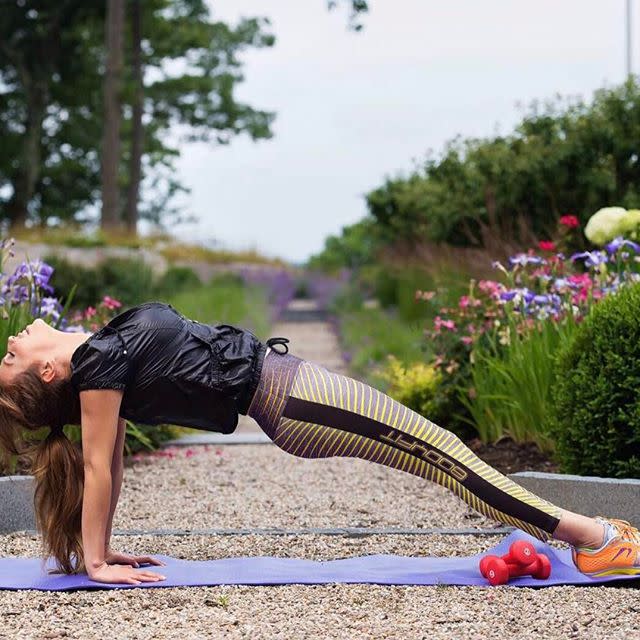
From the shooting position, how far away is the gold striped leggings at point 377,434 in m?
3.11

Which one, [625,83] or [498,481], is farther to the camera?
[625,83]

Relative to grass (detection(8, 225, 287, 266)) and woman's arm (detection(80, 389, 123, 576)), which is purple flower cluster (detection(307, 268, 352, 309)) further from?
woman's arm (detection(80, 389, 123, 576))

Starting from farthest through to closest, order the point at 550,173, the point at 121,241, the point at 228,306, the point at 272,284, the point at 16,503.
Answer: the point at 272,284, the point at 121,241, the point at 228,306, the point at 550,173, the point at 16,503

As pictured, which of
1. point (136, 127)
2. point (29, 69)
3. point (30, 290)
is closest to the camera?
point (30, 290)

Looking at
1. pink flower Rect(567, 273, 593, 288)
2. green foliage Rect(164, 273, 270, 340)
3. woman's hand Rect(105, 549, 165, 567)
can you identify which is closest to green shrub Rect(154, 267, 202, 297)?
green foliage Rect(164, 273, 270, 340)

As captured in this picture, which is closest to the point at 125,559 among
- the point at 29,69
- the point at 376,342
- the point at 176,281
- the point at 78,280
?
the point at 376,342

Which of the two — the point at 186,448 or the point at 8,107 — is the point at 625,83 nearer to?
the point at 186,448

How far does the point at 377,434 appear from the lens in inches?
123

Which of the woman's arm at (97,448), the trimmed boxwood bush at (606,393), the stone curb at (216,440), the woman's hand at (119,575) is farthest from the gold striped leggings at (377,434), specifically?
the stone curb at (216,440)

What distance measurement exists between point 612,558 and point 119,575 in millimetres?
1574

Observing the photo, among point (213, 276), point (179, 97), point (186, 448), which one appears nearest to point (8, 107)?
point (179, 97)

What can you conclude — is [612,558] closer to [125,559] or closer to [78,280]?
[125,559]

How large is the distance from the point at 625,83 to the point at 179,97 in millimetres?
14657

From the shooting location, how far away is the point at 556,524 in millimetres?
3137
